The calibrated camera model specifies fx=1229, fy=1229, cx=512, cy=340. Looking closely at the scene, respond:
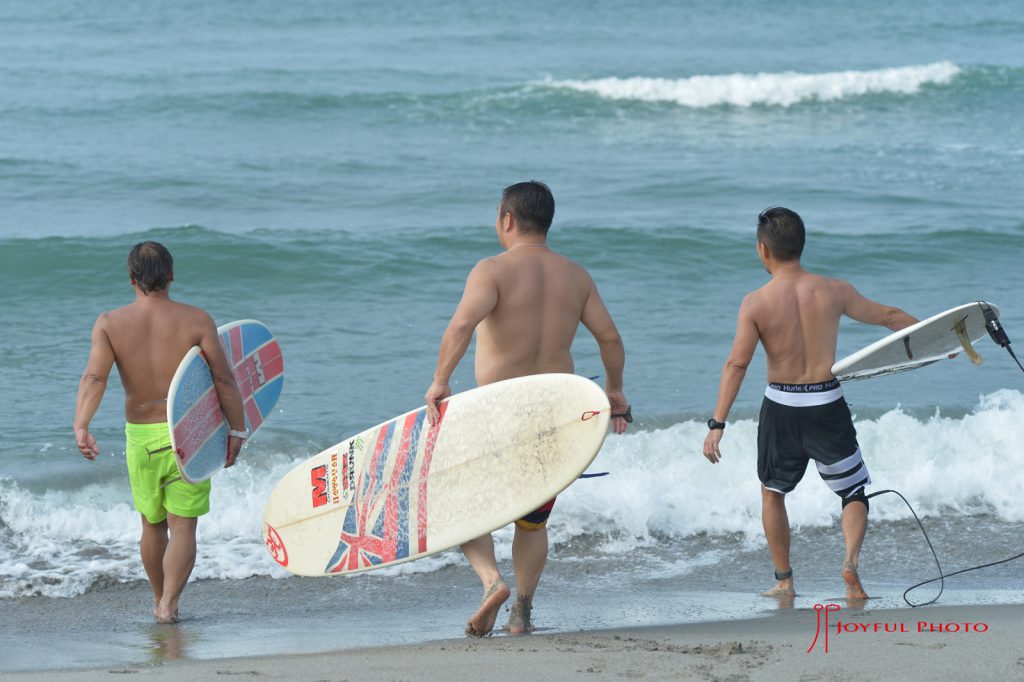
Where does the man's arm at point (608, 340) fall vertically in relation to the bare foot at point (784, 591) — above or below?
above

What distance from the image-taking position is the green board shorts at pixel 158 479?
4703 millimetres

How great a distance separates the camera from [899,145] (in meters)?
19.8

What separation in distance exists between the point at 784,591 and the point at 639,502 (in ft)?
4.53

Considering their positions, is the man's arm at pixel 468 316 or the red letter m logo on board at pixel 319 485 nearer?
the man's arm at pixel 468 316

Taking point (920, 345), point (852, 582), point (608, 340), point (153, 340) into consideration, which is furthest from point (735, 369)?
point (153, 340)

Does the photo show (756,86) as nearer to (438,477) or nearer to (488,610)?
(438,477)

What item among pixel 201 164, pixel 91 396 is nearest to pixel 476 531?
pixel 91 396

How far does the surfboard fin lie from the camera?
4.80 m

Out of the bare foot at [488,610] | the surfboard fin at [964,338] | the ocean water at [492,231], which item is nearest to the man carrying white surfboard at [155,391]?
the ocean water at [492,231]

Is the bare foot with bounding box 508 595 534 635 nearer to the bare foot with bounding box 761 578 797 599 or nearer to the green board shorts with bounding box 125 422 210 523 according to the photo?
the bare foot with bounding box 761 578 797 599

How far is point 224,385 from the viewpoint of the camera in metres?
4.79

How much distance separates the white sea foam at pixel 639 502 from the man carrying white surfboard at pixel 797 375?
1.07 meters

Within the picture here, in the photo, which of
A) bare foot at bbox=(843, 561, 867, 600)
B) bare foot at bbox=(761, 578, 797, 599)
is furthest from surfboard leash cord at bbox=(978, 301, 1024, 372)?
bare foot at bbox=(761, 578, 797, 599)

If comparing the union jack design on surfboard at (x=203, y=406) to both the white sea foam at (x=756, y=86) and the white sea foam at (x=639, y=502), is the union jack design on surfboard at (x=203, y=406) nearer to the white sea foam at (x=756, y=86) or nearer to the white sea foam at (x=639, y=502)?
the white sea foam at (x=639, y=502)
